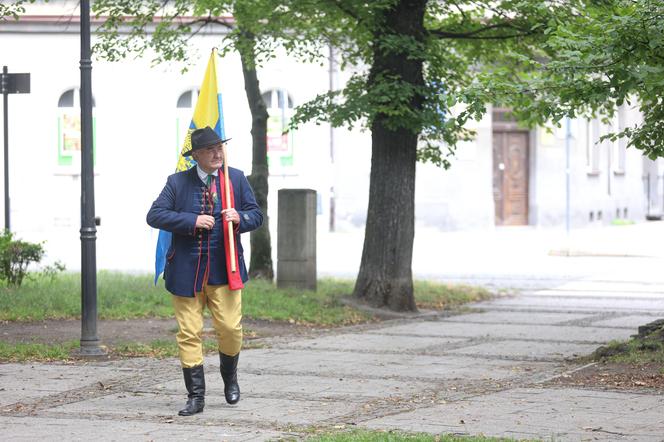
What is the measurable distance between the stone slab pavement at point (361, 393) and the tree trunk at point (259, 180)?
434 cm

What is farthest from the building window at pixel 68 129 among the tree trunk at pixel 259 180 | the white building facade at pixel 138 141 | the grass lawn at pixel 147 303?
the grass lawn at pixel 147 303

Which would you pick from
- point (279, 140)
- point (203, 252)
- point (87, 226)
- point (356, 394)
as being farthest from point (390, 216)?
point (279, 140)

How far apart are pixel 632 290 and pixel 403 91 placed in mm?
6755

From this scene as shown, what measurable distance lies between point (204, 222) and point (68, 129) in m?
27.1

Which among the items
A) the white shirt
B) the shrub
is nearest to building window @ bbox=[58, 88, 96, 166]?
the shrub

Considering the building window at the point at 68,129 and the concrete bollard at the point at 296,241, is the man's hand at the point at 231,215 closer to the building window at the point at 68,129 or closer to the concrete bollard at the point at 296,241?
the concrete bollard at the point at 296,241

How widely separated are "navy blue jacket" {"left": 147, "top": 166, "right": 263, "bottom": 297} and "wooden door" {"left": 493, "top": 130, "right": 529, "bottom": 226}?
97.6 feet

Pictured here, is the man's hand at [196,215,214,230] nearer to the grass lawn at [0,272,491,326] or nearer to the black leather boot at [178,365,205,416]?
the black leather boot at [178,365,205,416]

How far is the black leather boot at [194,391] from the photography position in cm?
853

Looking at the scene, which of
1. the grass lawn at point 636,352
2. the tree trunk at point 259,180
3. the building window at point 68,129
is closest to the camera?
the grass lawn at point 636,352

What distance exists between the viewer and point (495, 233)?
36375mm

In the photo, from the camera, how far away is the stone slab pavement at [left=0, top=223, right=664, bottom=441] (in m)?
7.99

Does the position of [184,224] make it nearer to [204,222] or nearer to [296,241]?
[204,222]

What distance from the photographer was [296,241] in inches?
702
